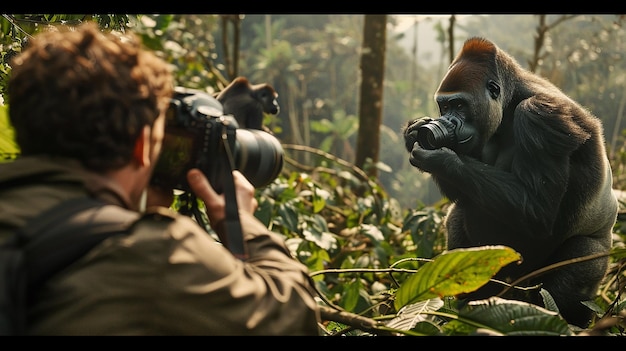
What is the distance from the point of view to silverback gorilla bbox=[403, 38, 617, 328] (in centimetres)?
275

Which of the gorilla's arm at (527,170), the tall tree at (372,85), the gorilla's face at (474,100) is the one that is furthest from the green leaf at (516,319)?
the tall tree at (372,85)

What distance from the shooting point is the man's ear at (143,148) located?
3.78 feet

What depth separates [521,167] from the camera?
9.23 feet

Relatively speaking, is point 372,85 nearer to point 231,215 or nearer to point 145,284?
point 231,215

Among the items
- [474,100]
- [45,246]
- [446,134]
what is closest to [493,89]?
[474,100]

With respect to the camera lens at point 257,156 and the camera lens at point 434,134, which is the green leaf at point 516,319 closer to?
the camera lens at point 257,156

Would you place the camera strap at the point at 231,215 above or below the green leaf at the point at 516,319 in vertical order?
above

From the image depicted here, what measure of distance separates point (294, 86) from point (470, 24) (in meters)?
17.0

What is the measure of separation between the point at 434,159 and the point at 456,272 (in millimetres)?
1291

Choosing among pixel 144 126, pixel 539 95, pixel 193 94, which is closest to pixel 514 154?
pixel 539 95

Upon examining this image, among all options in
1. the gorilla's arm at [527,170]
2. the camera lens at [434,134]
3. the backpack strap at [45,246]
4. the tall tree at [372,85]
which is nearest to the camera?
the backpack strap at [45,246]

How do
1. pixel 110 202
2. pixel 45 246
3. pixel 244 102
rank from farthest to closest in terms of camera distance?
pixel 244 102, pixel 110 202, pixel 45 246

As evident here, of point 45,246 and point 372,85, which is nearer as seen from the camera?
point 45,246

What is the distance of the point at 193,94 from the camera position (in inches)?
56.2
